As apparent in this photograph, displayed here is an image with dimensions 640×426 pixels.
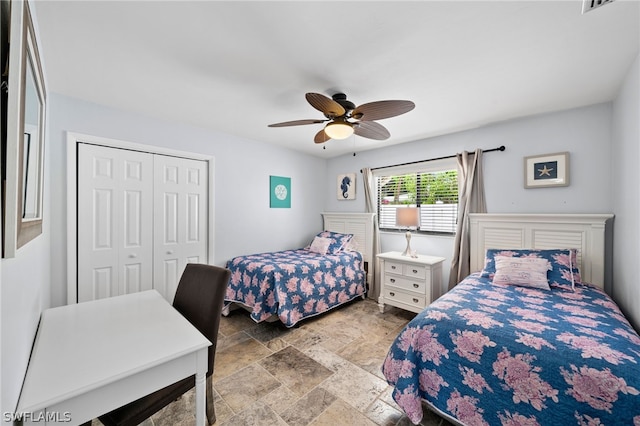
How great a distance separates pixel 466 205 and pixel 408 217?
685 millimetres

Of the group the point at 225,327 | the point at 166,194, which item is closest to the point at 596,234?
the point at 225,327

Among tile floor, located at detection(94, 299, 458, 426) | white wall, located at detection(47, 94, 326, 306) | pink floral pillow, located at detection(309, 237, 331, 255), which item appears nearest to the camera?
tile floor, located at detection(94, 299, 458, 426)

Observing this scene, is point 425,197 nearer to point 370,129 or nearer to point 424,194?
point 424,194

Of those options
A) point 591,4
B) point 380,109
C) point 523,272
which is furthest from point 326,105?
point 523,272

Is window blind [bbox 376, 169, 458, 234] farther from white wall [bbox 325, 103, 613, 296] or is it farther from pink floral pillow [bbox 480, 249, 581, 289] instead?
pink floral pillow [bbox 480, 249, 581, 289]

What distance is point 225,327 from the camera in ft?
9.93

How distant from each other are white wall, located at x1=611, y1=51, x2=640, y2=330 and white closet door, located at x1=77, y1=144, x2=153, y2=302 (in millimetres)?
4147

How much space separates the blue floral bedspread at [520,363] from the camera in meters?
1.17

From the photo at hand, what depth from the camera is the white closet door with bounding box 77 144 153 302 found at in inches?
98.7

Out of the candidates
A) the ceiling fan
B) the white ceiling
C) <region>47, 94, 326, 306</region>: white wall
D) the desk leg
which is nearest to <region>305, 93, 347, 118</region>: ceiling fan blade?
the ceiling fan

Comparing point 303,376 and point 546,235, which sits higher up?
point 546,235

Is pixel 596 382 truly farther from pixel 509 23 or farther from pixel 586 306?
pixel 509 23

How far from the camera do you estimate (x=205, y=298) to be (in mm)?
1627

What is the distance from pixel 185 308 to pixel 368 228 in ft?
9.60
